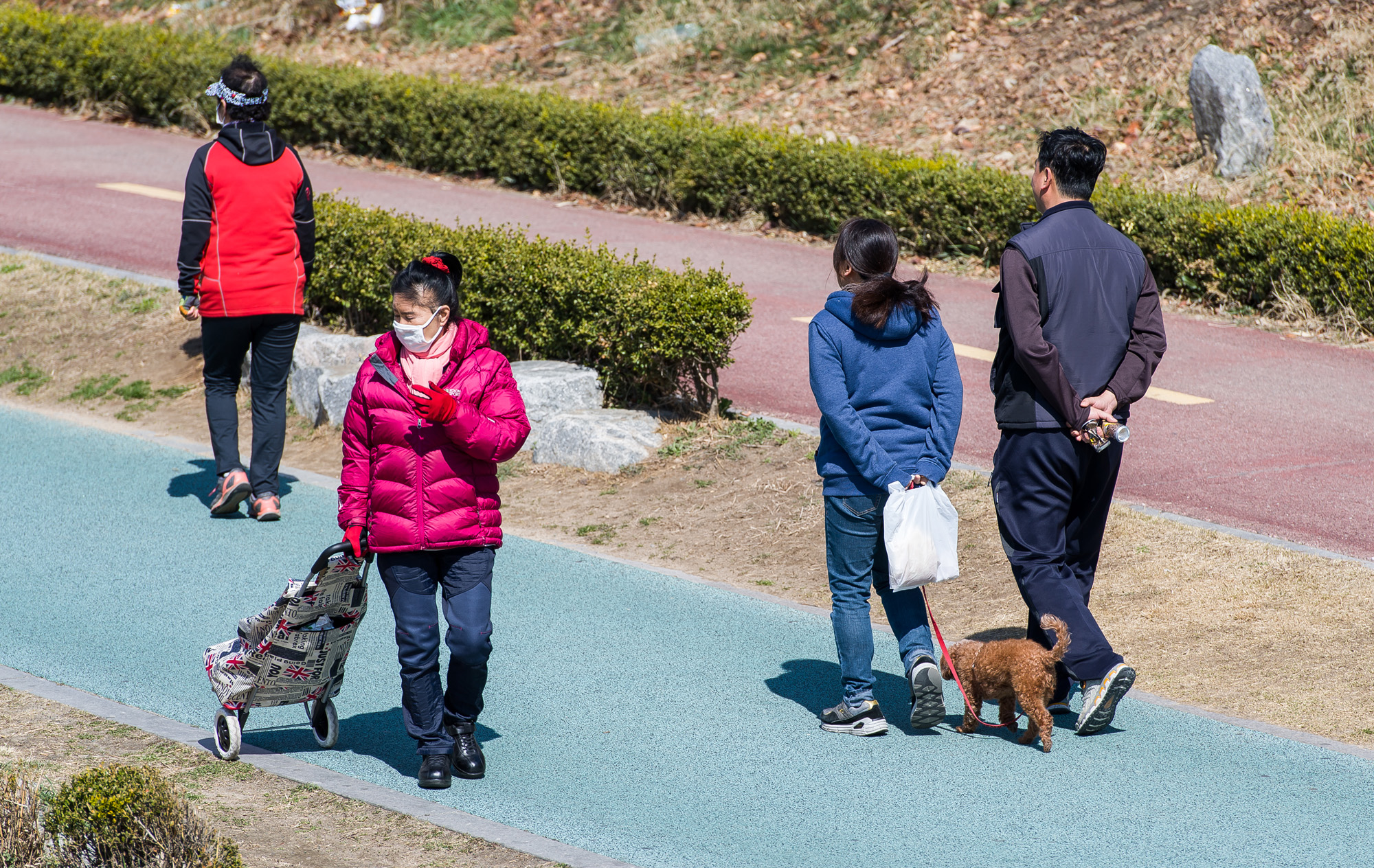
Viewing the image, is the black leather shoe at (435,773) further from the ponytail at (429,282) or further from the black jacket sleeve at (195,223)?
the black jacket sleeve at (195,223)

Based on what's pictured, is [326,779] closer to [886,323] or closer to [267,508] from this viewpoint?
[886,323]

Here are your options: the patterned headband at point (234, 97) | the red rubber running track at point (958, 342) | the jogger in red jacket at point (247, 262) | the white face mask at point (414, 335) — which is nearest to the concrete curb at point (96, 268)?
the red rubber running track at point (958, 342)

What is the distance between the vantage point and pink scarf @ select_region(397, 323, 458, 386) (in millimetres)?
4578

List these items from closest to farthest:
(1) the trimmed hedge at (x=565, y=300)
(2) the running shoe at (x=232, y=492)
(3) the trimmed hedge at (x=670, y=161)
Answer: (2) the running shoe at (x=232, y=492) → (1) the trimmed hedge at (x=565, y=300) → (3) the trimmed hedge at (x=670, y=161)

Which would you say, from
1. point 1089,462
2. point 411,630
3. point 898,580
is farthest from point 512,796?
point 1089,462

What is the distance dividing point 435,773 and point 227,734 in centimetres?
77

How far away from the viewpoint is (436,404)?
436 centimetres

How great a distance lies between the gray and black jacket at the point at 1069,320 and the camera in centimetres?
499

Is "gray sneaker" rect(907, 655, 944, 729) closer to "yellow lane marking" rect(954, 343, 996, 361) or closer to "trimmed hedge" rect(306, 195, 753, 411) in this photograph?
"trimmed hedge" rect(306, 195, 753, 411)

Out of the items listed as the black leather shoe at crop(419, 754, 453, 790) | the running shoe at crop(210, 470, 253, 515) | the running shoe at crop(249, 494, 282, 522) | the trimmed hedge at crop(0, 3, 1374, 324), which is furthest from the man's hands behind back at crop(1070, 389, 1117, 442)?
the trimmed hedge at crop(0, 3, 1374, 324)

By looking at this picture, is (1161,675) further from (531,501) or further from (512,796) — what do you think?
(531,501)

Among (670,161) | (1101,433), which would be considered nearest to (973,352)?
(670,161)

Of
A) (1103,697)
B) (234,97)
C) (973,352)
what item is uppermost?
(234,97)

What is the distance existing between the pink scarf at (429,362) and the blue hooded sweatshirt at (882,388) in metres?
1.27
